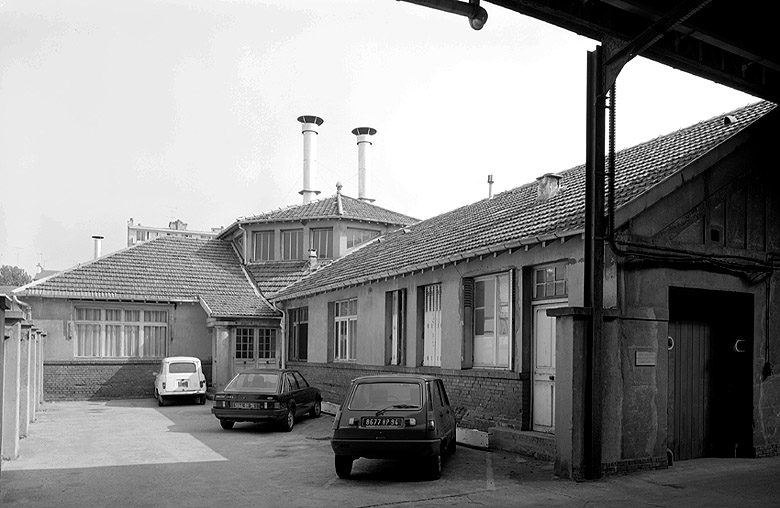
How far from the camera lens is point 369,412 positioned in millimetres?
11430

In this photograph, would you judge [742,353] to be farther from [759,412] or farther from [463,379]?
[463,379]

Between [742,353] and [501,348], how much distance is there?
4388 mm

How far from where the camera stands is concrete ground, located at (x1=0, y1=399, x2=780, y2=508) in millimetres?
10055

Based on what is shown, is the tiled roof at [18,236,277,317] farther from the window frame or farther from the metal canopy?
the metal canopy

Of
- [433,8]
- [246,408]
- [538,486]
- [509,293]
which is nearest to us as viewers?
[433,8]

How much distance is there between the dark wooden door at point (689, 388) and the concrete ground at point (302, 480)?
420 mm

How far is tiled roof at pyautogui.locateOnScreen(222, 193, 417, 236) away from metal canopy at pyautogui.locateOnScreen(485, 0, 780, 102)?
20290mm

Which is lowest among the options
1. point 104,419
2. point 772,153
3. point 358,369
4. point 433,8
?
point 104,419

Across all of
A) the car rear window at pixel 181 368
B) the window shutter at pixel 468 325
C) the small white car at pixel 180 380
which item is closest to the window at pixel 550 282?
the window shutter at pixel 468 325

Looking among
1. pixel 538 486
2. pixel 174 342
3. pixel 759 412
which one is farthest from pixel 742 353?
pixel 174 342

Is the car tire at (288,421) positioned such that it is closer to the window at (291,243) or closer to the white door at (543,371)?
the white door at (543,371)

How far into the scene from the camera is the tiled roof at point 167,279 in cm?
2775

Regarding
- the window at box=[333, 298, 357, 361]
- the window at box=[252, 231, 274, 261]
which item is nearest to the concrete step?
the window at box=[333, 298, 357, 361]

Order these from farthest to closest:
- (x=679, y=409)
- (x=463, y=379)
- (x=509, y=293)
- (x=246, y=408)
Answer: (x=246, y=408) < (x=463, y=379) < (x=509, y=293) < (x=679, y=409)
